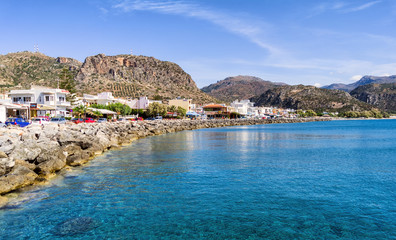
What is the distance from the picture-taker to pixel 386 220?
494 inches

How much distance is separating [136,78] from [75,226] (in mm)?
168987

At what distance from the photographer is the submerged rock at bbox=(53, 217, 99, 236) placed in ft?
37.1

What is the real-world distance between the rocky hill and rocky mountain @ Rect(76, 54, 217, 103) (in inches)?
550

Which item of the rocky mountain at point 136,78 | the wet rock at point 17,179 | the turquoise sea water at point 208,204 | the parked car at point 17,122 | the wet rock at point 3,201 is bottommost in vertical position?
the turquoise sea water at point 208,204

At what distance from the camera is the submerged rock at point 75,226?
37.1 feet

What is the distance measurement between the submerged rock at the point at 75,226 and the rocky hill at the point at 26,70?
126 m

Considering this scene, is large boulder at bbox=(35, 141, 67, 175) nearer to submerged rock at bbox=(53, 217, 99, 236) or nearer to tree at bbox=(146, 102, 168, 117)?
submerged rock at bbox=(53, 217, 99, 236)

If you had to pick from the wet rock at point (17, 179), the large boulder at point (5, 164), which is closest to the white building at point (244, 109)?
the wet rock at point (17, 179)

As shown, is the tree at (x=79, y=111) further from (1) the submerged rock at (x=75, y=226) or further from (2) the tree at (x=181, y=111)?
(1) the submerged rock at (x=75, y=226)

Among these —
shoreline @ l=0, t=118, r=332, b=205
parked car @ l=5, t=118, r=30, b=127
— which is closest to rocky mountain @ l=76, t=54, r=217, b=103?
parked car @ l=5, t=118, r=30, b=127

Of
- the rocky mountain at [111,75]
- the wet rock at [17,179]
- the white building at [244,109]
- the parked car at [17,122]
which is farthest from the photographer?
the white building at [244,109]

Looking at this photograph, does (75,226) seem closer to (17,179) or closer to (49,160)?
(17,179)

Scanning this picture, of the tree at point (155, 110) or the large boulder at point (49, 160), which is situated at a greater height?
the tree at point (155, 110)

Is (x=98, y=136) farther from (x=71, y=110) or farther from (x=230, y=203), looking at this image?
(x=71, y=110)
